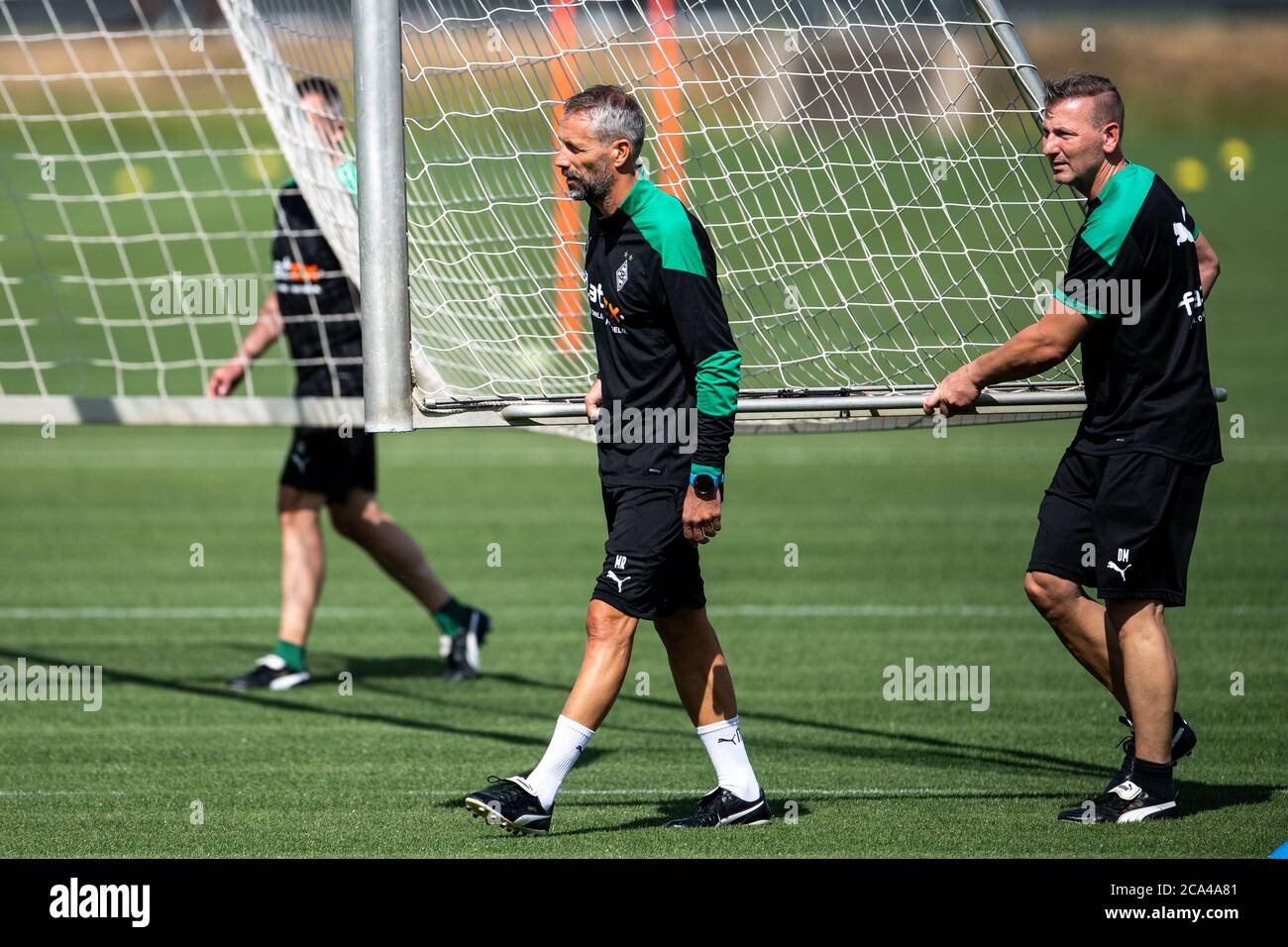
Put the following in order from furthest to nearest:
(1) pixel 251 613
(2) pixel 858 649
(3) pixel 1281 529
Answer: (3) pixel 1281 529, (1) pixel 251 613, (2) pixel 858 649

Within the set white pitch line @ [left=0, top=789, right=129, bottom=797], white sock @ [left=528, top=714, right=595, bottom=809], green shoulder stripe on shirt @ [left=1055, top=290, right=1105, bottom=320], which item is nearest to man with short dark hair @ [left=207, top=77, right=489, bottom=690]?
white pitch line @ [left=0, top=789, right=129, bottom=797]

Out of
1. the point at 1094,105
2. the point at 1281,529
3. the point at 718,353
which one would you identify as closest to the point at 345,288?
the point at 718,353

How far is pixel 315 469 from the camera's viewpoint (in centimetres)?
873

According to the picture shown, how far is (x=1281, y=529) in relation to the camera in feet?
41.9

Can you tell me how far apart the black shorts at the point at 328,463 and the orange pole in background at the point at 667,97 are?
7.27 ft

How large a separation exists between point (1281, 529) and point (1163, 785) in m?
7.35

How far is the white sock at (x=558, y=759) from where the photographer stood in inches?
226

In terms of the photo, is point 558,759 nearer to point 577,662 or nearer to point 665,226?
point 665,226

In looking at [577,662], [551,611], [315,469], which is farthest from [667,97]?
[551,611]

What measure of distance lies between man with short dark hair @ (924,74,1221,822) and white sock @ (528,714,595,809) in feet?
5.08

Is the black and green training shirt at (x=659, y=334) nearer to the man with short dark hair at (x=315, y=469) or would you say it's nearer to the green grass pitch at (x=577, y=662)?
the green grass pitch at (x=577, y=662)

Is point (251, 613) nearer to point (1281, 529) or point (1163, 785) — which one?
point (1163, 785)

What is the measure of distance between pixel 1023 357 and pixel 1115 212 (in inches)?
21.2

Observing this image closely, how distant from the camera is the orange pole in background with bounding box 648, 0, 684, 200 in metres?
→ 6.78
